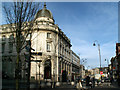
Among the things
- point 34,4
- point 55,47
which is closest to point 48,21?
point 55,47

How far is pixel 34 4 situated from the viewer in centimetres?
1170

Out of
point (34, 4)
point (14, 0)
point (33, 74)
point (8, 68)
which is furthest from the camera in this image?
point (8, 68)

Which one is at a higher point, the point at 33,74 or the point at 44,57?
the point at 44,57

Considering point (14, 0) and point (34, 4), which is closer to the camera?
point (14, 0)

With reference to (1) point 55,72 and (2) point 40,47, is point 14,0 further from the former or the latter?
(1) point 55,72

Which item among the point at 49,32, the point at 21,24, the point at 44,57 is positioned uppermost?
the point at 49,32

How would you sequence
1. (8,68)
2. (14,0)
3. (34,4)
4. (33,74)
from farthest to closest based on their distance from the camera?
(8,68) < (33,74) < (34,4) < (14,0)

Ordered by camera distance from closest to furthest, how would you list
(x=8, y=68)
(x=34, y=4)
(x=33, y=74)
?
(x=34, y=4), (x=33, y=74), (x=8, y=68)

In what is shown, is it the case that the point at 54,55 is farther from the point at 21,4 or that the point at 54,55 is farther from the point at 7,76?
the point at 21,4

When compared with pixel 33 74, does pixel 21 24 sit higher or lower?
higher

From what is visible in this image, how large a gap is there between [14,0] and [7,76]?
29.2 m

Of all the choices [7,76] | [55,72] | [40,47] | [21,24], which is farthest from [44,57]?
[21,24]

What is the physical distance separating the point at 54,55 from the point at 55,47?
2.16m

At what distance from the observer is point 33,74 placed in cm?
3506
